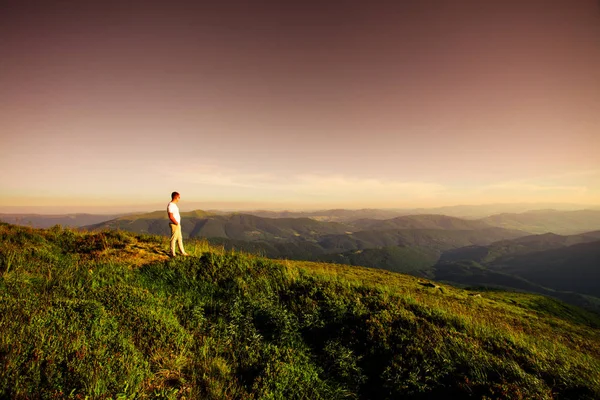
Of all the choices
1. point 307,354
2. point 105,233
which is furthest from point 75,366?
point 105,233

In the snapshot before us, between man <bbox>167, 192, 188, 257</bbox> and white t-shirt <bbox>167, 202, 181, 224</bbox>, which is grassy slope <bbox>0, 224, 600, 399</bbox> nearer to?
man <bbox>167, 192, 188, 257</bbox>

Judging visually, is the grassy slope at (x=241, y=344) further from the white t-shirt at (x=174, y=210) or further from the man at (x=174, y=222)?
the white t-shirt at (x=174, y=210)

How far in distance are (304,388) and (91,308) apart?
5281 mm

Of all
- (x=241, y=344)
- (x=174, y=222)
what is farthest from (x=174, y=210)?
(x=241, y=344)

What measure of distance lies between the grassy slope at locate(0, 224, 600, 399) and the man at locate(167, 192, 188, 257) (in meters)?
2.46

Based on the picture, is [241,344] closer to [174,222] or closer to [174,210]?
[174,222]

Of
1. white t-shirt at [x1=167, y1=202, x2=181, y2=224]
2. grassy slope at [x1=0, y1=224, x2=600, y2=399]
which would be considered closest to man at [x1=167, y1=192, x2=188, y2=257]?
white t-shirt at [x1=167, y1=202, x2=181, y2=224]

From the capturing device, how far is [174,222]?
12.6m

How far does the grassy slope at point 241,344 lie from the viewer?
4.30 meters

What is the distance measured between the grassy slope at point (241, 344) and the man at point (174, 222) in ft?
8.08

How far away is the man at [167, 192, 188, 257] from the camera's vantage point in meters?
12.2

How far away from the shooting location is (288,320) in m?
7.52

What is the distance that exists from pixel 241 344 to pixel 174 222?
8195 mm

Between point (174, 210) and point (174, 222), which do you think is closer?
point (174, 222)
